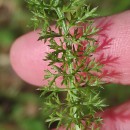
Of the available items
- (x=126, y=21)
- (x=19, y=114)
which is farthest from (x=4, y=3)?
(x=126, y=21)

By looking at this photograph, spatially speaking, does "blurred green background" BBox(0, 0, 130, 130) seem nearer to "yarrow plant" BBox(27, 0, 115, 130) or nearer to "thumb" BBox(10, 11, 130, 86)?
"thumb" BBox(10, 11, 130, 86)

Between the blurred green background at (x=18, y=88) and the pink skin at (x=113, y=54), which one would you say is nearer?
the pink skin at (x=113, y=54)

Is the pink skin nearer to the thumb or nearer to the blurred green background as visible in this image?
the thumb

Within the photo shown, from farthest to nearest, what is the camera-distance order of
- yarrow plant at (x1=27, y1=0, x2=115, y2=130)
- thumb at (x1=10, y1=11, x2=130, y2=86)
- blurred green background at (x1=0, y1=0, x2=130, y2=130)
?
blurred green background at (x1=0, y1=0, x2=130, y2=130) < thumb at (x1=10, y1=11, x2=130, y2=86) < yarrow plant at (x1=27, y1=0, x2=115, y2=130)

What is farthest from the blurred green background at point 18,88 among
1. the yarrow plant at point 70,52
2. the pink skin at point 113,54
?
the yarrow plant at point 70,52

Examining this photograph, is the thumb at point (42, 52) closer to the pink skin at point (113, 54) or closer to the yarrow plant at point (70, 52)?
the pink skin at point (113, 54)

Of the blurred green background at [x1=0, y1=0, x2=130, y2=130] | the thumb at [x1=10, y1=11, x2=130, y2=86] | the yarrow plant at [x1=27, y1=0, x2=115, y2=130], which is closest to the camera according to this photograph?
the yarrow plant at [x1=27, y1=0, x2=115, y2=130]

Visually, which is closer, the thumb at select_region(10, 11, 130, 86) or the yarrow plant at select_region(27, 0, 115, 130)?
the yarrow plant at select_region(27, 0, 115, 130)

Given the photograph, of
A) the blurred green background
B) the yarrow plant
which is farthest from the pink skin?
the blurred green background
